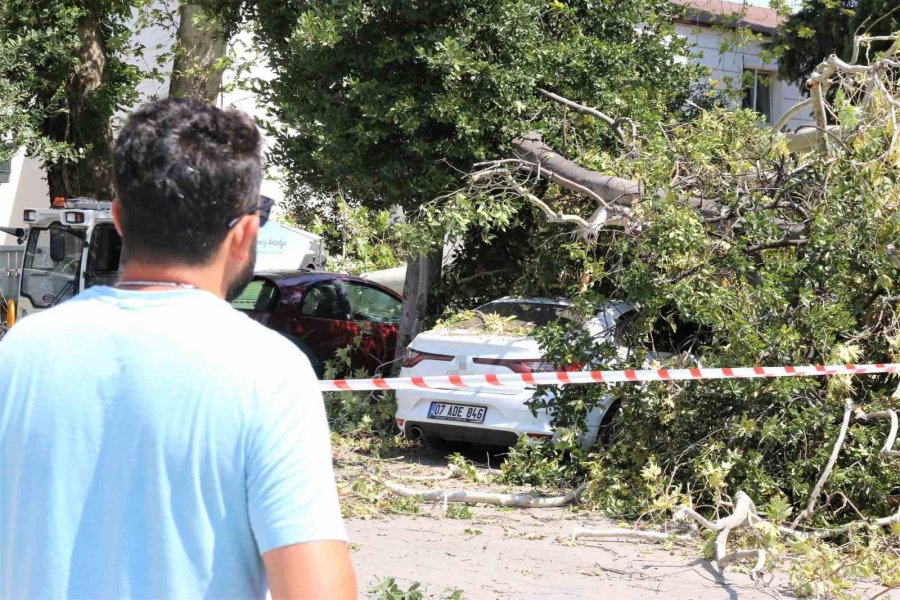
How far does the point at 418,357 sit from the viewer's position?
9.14 metres

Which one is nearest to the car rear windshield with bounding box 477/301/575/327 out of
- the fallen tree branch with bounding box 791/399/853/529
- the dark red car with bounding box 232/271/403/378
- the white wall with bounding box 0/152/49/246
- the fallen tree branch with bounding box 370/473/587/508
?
the fallen tree branch with bounding box 370/473/587/508

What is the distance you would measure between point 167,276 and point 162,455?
0.33 meters

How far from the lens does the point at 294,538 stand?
1.67 meters

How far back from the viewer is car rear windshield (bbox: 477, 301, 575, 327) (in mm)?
9305

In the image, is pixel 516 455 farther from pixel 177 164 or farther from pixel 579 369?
pixel 177 164

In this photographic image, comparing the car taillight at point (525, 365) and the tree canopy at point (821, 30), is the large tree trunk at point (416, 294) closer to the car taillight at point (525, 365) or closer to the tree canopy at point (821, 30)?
the car taillight at point (525, 365)

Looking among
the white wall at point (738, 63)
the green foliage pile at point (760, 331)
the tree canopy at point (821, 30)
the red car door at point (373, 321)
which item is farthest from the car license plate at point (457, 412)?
the white wall at point (738, 63)

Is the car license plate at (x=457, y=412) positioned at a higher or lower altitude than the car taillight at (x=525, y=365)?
lower

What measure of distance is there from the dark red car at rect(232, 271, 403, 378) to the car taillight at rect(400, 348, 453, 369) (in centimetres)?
239

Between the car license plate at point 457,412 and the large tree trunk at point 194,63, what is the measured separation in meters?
10.0

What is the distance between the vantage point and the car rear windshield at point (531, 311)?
9.30m

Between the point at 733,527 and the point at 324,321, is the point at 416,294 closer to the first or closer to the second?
the point at 324,321

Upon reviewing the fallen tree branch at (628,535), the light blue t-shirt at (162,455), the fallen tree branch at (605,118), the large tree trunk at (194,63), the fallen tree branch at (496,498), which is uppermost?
the large tree trunk at (194,63)

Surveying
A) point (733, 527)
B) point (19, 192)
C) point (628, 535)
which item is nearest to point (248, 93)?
point (19, 192)
